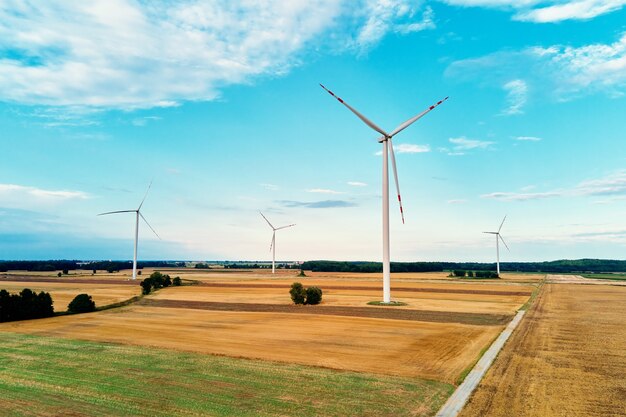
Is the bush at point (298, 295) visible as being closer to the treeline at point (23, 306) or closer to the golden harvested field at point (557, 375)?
the treeline at point (23, 306)

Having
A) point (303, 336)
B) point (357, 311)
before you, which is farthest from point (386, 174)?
point (303, 336)

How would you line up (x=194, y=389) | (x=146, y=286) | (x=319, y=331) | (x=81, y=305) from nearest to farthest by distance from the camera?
1. (x=194, y=389)
2. (x=319, y=331)
3. (x=81, y=305)
4. (x=146, y=286)

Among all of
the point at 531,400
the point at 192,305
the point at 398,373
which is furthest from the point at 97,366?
the point at 192,305

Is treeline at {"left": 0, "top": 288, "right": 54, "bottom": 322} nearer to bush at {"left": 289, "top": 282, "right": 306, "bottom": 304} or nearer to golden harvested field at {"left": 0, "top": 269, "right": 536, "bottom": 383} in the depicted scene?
golden harvested field at {"left": 0, "top": 269, "right": 536, "bottom": 383}

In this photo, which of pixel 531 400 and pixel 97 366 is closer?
pixel 531 400

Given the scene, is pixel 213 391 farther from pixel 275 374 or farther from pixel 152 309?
pixel 152 309

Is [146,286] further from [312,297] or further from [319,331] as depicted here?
[319,331]

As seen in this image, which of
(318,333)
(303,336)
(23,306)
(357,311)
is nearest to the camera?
(303,336)
